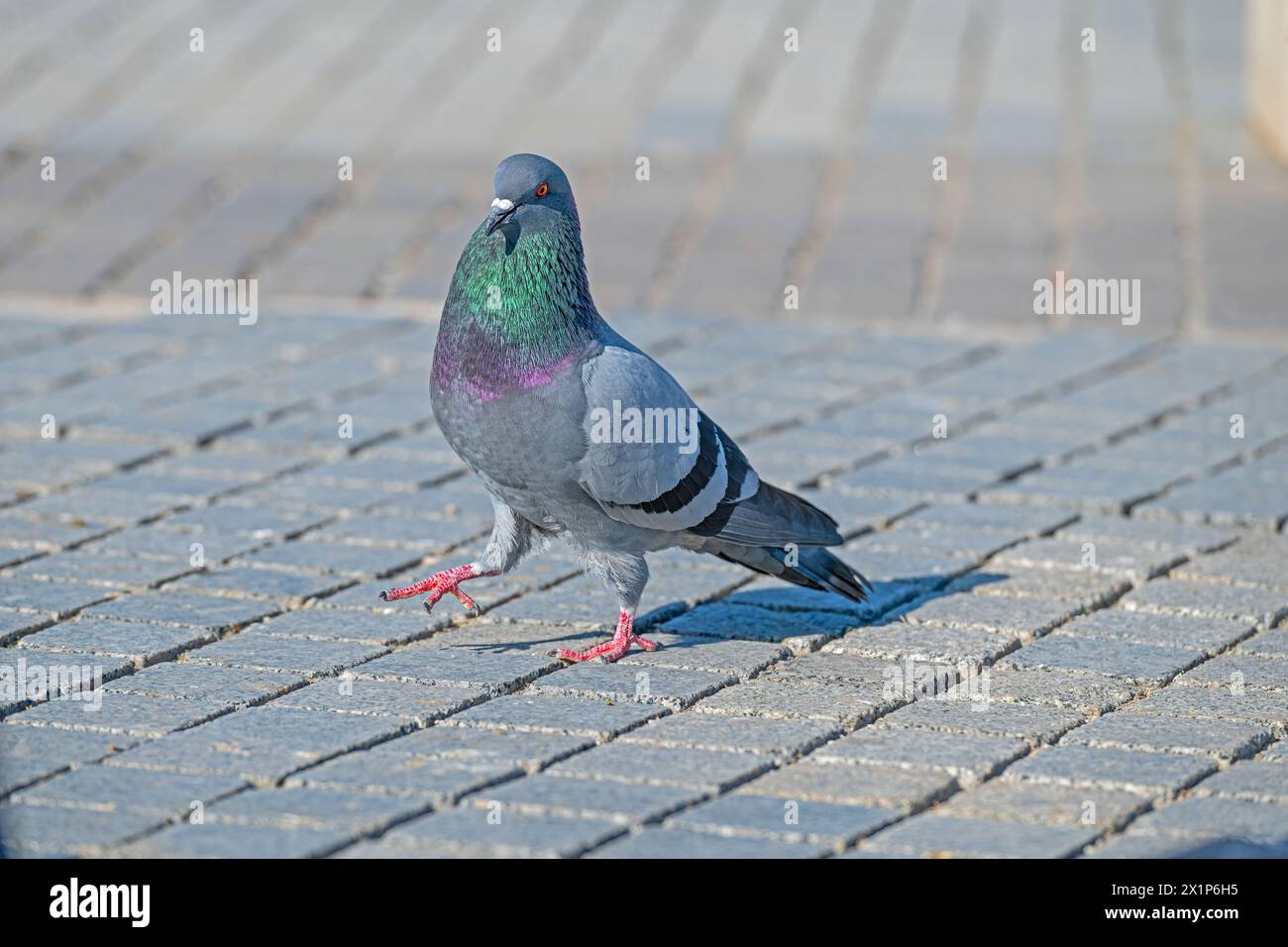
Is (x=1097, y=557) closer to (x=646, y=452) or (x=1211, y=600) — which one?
(x=1211, y=600)

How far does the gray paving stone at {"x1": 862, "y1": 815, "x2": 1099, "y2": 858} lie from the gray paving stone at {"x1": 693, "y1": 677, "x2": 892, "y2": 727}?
606 mm

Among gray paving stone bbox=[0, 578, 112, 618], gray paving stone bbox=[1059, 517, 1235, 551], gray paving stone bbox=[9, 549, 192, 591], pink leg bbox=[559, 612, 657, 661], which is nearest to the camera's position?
pink leg bbox=[559, 612, 657, 661]

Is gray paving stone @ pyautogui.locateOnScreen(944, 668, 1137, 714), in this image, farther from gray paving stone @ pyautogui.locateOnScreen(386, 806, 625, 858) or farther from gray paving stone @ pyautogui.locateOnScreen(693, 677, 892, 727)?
gray paving stone @ pyautogui.locateOnScreen(386, 806, 625, 858)

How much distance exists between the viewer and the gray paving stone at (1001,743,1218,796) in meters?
4.17

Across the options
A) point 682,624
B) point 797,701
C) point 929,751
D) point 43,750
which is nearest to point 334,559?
point 682,624

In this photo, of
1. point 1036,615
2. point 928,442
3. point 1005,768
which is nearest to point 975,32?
point 928,442

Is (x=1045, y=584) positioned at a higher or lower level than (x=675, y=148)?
lower

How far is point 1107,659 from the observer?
4.96 m

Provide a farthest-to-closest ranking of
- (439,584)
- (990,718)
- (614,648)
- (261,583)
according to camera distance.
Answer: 1. (261,583)
2. (439,584)
3. (614,648)
4. (990,718)

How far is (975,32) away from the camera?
47.3 feet

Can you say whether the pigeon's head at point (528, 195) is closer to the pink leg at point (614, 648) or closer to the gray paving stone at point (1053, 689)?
the pink leg at point (614, 648)

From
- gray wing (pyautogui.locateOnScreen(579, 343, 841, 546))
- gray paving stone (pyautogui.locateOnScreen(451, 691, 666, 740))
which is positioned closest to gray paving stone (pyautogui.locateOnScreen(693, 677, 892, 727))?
gray paving stone (pyautogui.locateOnScreen(451, 691, 666, 740))

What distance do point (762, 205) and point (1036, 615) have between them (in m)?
5.06

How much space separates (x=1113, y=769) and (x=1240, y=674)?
0.78m
